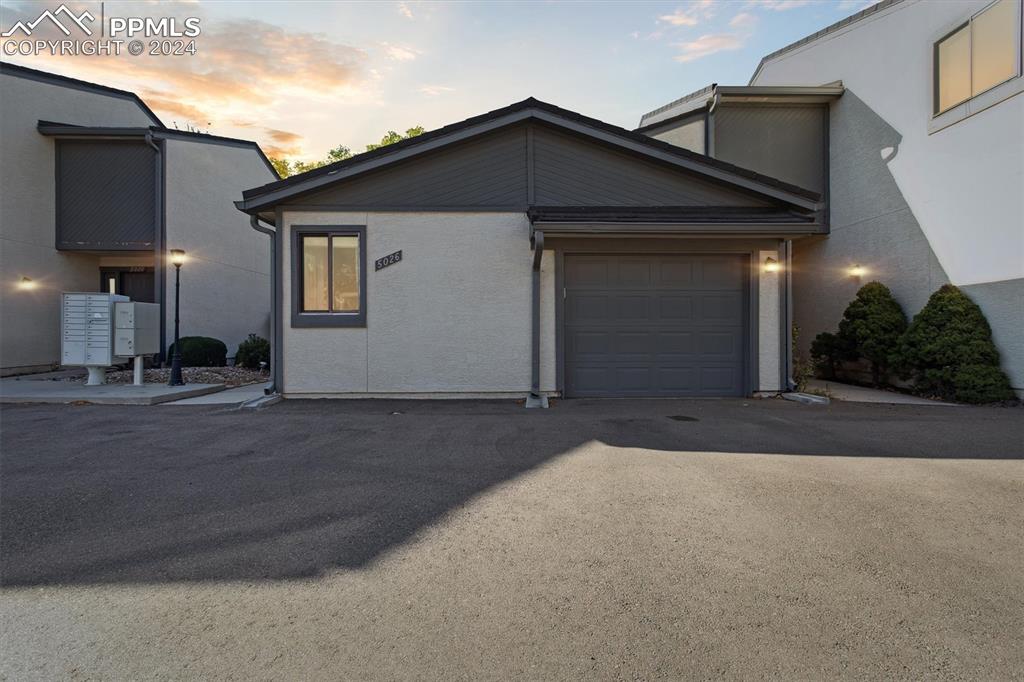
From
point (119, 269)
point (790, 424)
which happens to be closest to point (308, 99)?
point (119, 269)

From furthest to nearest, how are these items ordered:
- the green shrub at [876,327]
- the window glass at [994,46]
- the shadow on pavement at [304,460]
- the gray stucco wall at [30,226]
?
the gray stucco wall at [30,226], the green shrub at [876,327], the window glass at [994,46], the shadow on pavement at [304,460]

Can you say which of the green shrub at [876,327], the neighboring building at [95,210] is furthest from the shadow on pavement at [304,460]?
the neighboring building at [95,210]

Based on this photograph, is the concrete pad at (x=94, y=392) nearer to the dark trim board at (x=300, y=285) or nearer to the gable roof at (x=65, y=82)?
the dark trim board at (x=300, y=285)

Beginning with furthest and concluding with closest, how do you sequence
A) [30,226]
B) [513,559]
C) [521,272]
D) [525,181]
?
[30,226] < [525,181] < [521,272] < [513,559]

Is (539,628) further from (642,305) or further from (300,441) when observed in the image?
(642,305)

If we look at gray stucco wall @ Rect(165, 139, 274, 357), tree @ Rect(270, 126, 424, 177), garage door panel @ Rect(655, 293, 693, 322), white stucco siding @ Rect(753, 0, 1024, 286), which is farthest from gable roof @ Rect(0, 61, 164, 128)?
tree @ Rect(270, 126, 424, 177)

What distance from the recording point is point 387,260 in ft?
28.3

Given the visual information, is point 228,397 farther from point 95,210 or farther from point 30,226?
point 30,226

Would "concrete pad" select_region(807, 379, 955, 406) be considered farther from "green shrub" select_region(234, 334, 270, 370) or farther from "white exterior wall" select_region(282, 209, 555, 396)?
"green shrub" select_region(234, 334, 270, 370)

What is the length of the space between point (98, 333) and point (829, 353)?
15.8 meters

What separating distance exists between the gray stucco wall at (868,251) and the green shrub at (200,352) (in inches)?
605

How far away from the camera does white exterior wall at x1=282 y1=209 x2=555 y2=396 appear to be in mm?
8656

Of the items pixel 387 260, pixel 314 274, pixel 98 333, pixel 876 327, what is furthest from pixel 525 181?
pixel 98 333

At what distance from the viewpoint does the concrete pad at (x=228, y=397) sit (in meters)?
8.75
